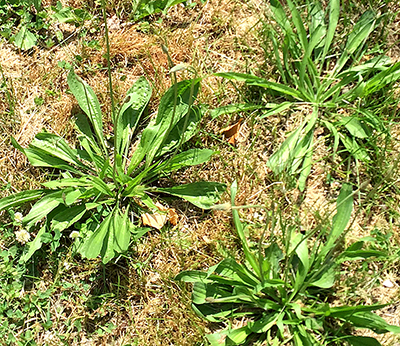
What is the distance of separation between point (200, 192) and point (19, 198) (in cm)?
98

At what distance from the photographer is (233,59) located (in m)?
3.06

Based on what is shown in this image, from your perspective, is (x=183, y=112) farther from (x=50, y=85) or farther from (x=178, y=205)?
(x=50, y=85)

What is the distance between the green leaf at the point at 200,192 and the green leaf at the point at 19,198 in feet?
2.26

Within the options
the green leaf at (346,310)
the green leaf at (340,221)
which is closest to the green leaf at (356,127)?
the green leaf at (340,221)

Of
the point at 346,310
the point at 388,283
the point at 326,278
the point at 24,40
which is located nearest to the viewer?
the point at 346,310

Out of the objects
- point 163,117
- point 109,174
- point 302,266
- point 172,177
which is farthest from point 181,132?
point 302,266

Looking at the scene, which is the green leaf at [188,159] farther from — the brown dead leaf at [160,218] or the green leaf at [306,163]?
the green leaf at [306,163]

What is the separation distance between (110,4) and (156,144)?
1.07 metres

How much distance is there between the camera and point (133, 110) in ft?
9.41

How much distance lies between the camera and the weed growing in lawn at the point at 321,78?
2.74m

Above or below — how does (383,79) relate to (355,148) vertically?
above

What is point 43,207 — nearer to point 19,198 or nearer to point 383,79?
point 19,198

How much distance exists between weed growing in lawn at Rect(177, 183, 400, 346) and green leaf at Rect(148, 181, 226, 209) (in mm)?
209

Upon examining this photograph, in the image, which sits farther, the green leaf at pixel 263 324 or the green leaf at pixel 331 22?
the green leaf at pixel 331 22
